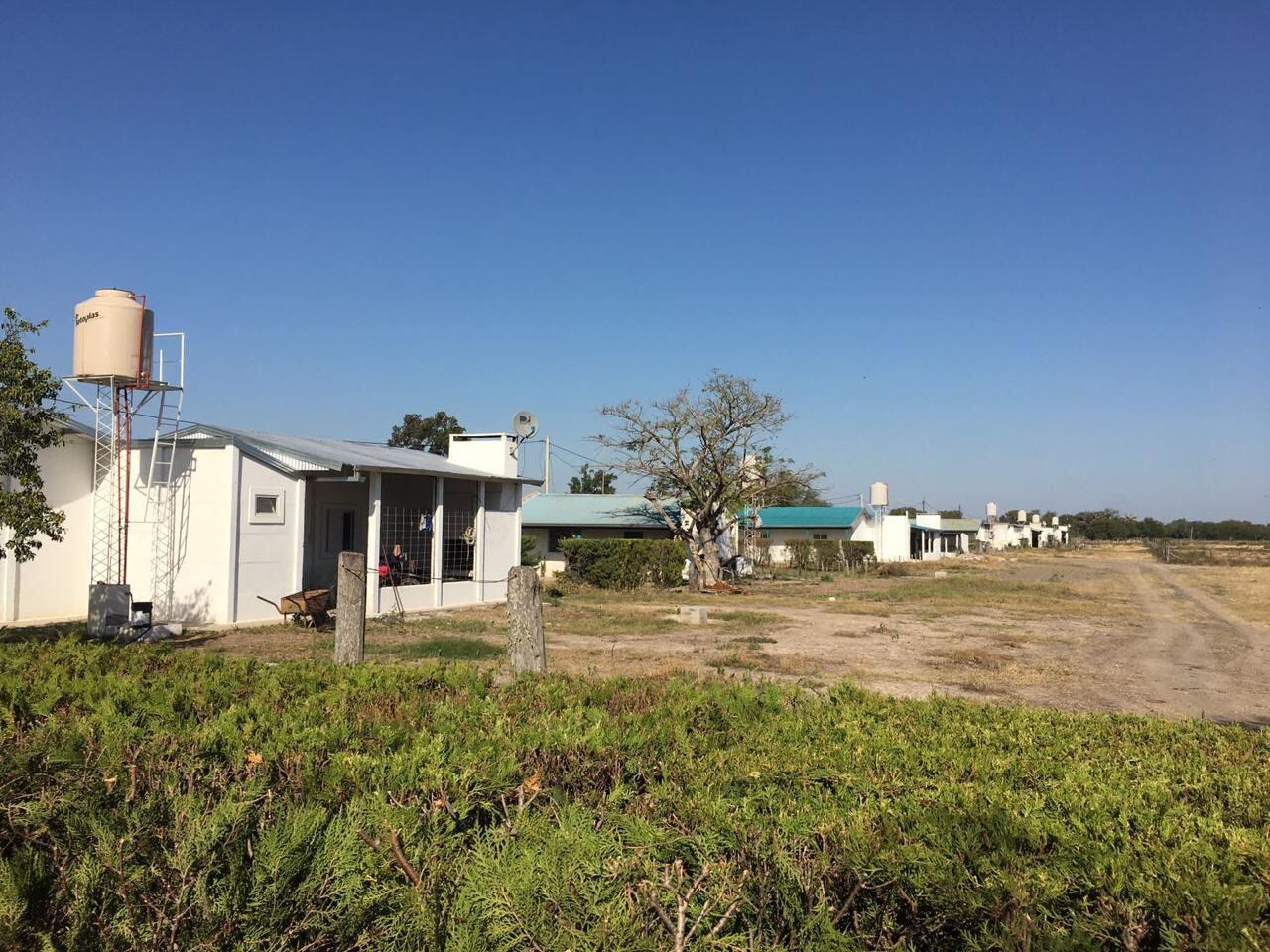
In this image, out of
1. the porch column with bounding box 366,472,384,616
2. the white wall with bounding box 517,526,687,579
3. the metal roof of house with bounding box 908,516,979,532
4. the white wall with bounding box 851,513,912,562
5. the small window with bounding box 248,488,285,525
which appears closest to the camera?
the small window with bounding box 248,488,285,525

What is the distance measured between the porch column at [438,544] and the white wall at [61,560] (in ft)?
22.1

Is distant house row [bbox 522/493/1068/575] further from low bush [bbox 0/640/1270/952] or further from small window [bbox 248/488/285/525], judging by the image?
low bush [bbox 0/640/1270/952]

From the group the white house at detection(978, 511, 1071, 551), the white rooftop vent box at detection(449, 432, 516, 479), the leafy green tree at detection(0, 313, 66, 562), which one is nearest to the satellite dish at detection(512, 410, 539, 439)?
the white rooftop vent box at detection(449, 432, 516, 479)

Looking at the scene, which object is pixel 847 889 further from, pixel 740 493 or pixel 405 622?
pixel 740 493

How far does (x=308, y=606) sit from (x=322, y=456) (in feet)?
10.8

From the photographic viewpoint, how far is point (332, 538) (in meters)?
21.5

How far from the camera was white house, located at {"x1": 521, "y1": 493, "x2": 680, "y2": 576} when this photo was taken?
3478 cm

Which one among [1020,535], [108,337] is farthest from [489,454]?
[1020,535]

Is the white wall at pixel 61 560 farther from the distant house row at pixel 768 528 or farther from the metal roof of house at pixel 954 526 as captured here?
the metal roof of house at pixel 954 526

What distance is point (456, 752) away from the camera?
3.26 meters

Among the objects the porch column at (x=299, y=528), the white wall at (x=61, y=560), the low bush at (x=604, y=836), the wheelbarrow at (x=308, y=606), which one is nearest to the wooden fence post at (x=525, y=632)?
the low bush at (x=604, y=836)

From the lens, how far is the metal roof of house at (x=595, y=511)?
34.8 m

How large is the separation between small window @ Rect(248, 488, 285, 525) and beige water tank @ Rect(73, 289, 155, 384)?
295cm

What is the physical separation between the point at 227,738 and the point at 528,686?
1.73 meters
